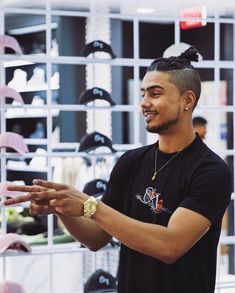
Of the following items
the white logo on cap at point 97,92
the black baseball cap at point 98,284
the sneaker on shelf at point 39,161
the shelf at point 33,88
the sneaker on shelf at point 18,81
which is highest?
the sneaker on shelf at point 18,81

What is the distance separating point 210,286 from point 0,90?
4.40 feet

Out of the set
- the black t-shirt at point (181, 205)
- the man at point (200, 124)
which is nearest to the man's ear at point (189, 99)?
the black t-shirt at point (181, 205)

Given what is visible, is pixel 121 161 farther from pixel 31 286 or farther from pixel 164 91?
pixel 31 286

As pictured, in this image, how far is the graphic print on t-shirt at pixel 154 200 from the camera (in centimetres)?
169

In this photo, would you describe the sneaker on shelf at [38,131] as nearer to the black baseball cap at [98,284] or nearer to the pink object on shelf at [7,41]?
the black baseball cap at [98,284]

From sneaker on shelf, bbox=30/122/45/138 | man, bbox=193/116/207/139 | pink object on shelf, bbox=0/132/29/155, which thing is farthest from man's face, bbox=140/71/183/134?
sneaker on shelf, bbox=30/122/45/138

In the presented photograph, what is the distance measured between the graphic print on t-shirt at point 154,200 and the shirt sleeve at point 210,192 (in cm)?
7

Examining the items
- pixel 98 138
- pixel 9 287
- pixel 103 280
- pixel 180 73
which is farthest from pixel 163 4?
pixel 180 73

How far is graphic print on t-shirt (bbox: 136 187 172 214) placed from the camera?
169 cm

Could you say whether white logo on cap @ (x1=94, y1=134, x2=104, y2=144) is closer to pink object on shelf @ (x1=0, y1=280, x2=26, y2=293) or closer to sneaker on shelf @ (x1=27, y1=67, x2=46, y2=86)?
sneaker on shelf @ (x1=27, y1=67, x2=46, y2=86)

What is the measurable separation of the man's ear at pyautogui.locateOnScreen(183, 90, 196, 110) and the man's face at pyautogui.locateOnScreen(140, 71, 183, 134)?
2 centimetres

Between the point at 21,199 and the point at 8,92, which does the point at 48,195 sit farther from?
the point at 8,92

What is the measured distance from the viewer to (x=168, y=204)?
169 cm

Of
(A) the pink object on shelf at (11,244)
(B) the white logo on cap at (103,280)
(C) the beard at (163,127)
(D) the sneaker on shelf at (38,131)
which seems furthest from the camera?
(D) the sneaker on shelf at (38,131)
